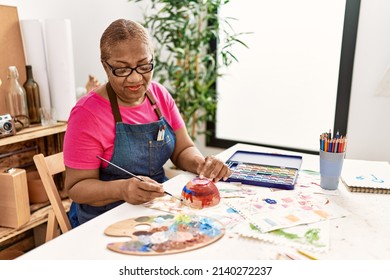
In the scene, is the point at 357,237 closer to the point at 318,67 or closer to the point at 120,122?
the point at 120,122

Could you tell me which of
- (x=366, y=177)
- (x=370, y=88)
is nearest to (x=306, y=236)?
(x=366, y=177)

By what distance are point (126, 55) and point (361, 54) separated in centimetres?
163

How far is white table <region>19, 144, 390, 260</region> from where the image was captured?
0.88m

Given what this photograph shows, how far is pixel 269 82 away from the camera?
8.88 ft

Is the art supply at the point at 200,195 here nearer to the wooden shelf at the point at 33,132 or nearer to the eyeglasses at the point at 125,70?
→ the eyeglasses at the point at 125,70

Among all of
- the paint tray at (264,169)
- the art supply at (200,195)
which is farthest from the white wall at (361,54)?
the art supply at (200,195)

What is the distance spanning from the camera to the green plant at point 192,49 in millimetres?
2408

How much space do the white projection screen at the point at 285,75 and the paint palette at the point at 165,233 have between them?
68.6 inches

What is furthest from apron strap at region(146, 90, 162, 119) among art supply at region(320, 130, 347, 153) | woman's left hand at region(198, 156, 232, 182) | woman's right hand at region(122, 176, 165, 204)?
art supply at region(320, 130, 347, 153)

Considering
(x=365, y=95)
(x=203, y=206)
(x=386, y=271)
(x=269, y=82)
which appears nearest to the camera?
(x=386, y=271)

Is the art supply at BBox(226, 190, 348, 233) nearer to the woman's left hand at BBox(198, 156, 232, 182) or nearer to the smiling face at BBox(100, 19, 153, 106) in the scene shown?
the woman's left hand at BBox(198, 156, 232, 182)

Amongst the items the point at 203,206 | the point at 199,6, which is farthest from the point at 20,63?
the point at 203,206

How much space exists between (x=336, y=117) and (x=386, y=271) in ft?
5.68

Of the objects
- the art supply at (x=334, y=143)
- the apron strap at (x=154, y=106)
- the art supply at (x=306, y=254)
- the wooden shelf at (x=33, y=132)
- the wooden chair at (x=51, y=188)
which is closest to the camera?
the art supply at (x=306, y=254)
